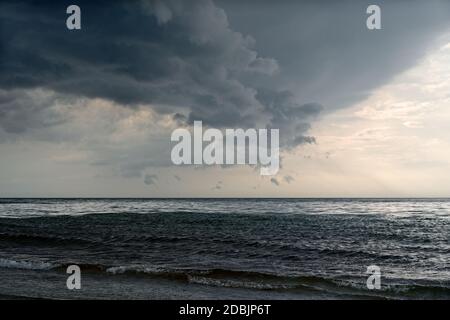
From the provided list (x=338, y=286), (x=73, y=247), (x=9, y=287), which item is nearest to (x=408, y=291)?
(x=338, y=286)

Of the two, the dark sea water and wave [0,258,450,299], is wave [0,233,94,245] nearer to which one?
the dark sea water

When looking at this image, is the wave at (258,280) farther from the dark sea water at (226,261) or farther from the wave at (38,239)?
the wave at (38,239)

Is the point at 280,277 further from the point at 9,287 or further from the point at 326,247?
the point at 9,287

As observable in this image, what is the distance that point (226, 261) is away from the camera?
15.0 metres

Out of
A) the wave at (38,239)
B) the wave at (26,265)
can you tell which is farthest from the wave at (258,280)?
the wave at (38,239)

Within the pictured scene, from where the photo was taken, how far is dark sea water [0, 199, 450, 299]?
34.8 ft

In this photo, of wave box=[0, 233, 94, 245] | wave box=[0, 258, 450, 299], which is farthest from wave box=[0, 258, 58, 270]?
wave box=[0, 233, 94, 245]

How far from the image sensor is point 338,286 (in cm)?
1145

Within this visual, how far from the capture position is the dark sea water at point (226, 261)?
1062 centimetres

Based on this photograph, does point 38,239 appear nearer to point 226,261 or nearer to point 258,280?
point 226,261

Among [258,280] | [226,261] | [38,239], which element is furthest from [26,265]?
[258,280]
